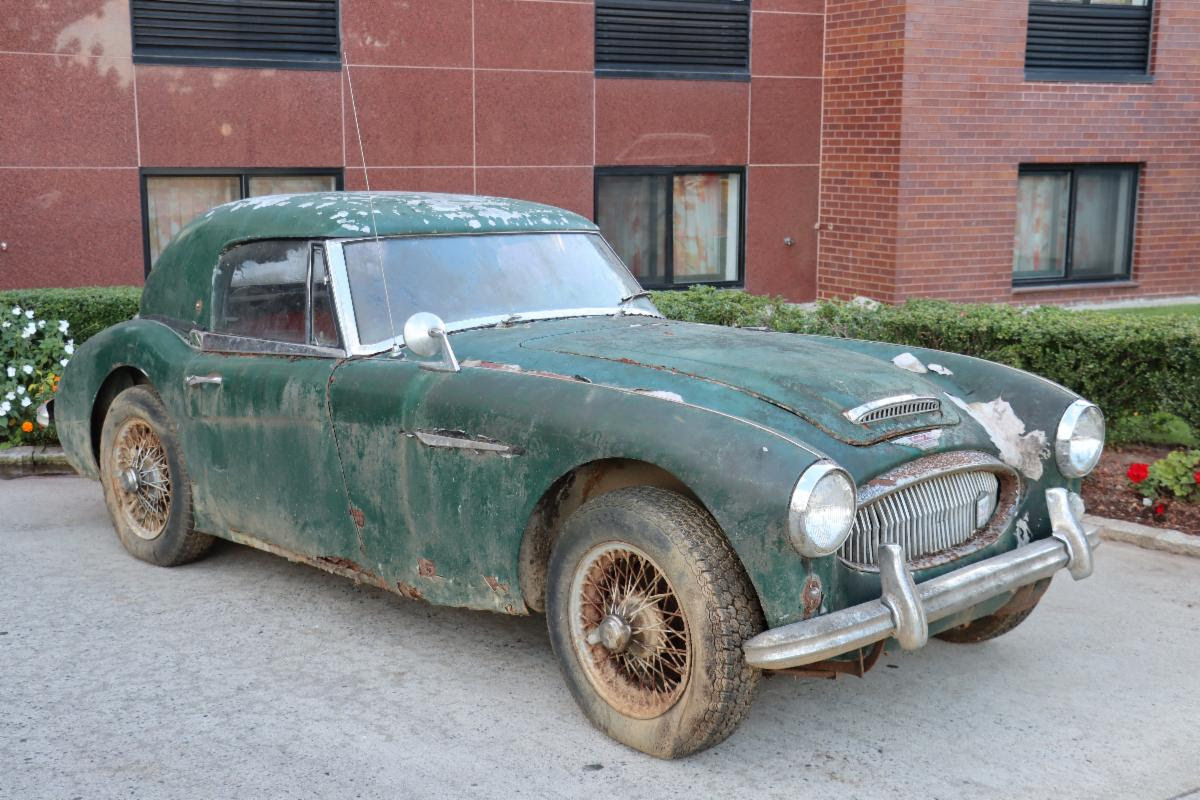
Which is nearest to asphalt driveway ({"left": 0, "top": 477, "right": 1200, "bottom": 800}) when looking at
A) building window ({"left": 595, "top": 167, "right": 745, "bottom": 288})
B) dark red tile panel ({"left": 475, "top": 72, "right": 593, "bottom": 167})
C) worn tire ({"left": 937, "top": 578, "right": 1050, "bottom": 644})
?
worn tire ({"left": 937, "top": 578, "right": 1050, "bottom": 644})

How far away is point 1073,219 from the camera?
45.5 feet

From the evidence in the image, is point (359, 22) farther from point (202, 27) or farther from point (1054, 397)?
point (1054, 397)

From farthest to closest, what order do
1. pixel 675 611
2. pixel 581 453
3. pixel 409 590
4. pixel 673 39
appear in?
pixel 673 39
pixel 409 590
pixel 581 453
pixel 675 611

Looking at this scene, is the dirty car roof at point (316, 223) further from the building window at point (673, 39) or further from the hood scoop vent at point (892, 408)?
the building window at point (673, 39)

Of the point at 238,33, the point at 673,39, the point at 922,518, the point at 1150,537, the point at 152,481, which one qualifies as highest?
the point at 673,39

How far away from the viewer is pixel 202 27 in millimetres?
10852

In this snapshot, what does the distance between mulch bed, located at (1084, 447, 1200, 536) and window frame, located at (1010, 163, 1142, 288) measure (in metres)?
6.41

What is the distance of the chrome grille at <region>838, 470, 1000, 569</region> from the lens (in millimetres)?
3996

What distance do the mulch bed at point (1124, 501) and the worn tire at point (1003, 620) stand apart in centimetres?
203

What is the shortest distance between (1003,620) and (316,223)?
3.18 metres

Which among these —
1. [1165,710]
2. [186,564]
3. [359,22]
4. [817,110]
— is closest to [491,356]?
[186,564]

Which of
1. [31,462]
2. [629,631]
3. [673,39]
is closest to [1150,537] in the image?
[629,631]

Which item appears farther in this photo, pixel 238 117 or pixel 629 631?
pixel 238 117

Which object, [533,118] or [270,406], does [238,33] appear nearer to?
[533,118]
